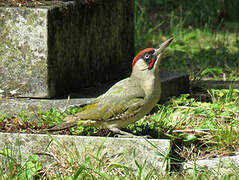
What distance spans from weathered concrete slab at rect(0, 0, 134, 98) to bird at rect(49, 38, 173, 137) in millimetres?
823

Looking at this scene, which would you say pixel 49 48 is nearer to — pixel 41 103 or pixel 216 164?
pixel 41 103

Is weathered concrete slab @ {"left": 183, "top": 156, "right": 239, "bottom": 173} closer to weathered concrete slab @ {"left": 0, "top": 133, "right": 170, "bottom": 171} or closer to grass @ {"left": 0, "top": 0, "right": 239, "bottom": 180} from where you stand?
grass @ {"left": 0, "top": 0, "right": 239, "bottom": 180}

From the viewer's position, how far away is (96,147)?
4.53 metres

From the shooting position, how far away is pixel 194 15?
1107 centimetres

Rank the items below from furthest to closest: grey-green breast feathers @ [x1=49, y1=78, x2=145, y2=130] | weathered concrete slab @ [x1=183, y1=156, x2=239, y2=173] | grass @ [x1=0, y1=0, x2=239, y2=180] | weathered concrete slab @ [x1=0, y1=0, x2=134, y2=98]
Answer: weathered concrete slab @ [x1=0, y1=0, x2=134, y2=98]
grey-green breast feathers @ [x1=49, y1=78, x2=145, y2=130]
weathered concrete slab @ [x1=183, y1=156, x2=239, y2=173]
grass @ [x1=0, y1=0, x2=239, y2=180]

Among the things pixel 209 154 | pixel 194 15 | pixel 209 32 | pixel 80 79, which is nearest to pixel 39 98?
pixel 80 79

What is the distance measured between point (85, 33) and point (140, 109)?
1694 mm

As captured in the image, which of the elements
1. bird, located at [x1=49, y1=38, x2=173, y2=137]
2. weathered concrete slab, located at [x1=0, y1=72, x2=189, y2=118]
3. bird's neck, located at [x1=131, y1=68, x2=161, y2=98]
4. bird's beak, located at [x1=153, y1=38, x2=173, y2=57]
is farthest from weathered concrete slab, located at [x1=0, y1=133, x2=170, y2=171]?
bird's beak, located at [x1=153, y1=38, x2=173, y2=57]

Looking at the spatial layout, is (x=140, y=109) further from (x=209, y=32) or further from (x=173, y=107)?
(x=209, y=32)

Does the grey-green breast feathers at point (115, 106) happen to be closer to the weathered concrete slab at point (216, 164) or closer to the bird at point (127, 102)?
the bird at point (127, 102)

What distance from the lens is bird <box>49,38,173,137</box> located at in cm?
468

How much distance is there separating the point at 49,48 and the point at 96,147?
1.32 metres

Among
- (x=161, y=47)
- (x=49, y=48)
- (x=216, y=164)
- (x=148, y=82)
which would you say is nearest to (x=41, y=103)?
(x=49, y=48)

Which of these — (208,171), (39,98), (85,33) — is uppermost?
(85,33)
